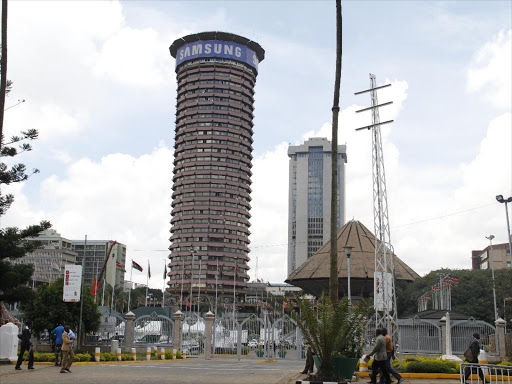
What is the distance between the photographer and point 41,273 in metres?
179

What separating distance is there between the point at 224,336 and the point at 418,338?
13.0 m

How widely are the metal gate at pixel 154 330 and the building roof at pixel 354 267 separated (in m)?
41.3

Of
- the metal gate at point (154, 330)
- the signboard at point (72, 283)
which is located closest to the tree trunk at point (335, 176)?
the signboard at point (72, 283)

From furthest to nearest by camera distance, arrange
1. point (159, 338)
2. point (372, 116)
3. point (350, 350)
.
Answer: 1. point (159, 338)
2. point (372, 116)
3. point (350, 350)

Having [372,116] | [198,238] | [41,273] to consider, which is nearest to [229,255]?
[198,238]

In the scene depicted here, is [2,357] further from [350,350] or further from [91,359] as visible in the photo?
[350,350]

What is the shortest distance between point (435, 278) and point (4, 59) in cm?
8719

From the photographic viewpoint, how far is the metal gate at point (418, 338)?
38.0 m

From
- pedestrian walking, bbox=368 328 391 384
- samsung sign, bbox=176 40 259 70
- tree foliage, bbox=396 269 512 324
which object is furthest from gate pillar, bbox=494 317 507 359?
samsung sign, bbox=176 40 259 70

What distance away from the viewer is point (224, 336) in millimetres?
39312

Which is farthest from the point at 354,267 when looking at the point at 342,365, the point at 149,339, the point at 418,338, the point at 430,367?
the point at 342,365

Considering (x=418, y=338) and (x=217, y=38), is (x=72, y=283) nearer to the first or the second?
(x=418, y=338)

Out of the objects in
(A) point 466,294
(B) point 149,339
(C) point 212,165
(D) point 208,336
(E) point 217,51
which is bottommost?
(B) point 149,339

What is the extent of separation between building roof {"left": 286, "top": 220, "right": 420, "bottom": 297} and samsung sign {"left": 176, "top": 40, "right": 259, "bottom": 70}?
67307mm
